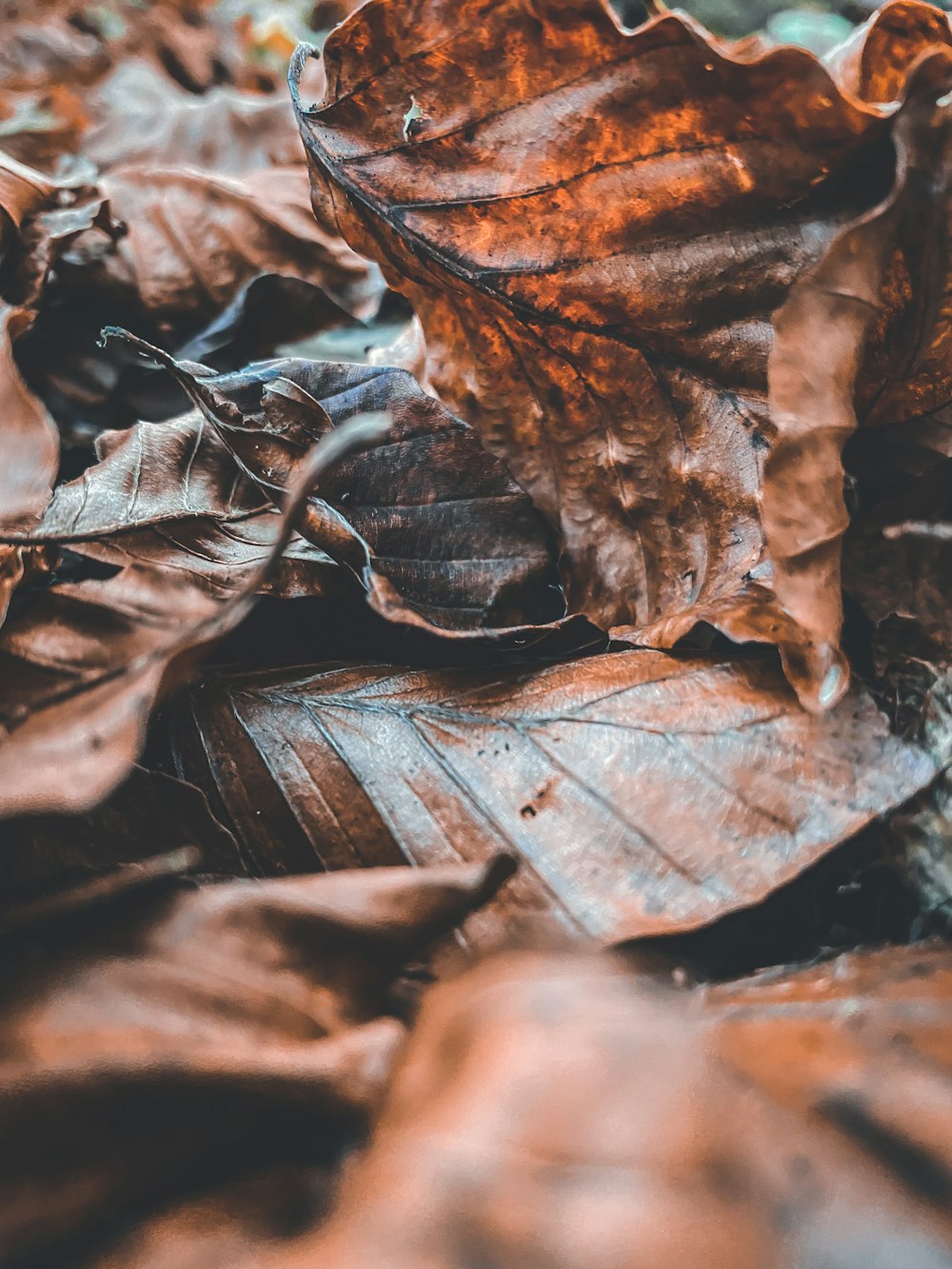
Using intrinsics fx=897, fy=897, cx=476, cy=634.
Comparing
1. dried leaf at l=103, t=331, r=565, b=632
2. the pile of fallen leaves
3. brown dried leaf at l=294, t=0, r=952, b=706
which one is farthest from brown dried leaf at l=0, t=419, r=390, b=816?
brown dried leaf at l=294, t=0, r=952, b=706

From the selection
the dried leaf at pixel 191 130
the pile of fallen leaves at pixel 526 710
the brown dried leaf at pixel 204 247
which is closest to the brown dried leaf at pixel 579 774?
the pile of fallen leaves at pixel 526 710

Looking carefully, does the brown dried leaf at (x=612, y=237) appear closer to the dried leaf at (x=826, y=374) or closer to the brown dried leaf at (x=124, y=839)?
the dried leaf at (x=826, y=374)

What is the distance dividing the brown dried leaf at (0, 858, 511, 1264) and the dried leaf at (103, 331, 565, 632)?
238mm

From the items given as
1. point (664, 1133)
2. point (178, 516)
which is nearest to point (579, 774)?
point (664, 1133)

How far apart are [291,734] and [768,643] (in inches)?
12.1

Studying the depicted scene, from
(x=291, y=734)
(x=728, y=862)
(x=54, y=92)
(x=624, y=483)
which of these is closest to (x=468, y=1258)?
(x=728, y=862)

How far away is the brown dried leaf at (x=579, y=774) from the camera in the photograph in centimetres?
47

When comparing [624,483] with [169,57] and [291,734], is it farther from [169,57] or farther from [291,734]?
[169,57]

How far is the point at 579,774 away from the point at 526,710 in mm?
64

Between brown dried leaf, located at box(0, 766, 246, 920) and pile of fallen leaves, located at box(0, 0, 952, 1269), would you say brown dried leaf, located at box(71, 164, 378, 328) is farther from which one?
brown dried leaf, located at box(0, 766, 246, 920)

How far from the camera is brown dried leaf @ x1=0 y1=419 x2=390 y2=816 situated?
415mm

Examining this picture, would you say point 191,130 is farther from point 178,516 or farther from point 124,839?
point 124,839

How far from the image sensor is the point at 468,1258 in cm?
32

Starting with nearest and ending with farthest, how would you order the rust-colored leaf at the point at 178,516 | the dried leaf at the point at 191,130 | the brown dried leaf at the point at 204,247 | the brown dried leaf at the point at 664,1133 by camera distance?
the brown dried leaf at the point at 664,1133 → the rust-colored leaf at the point at 178,516 → the brown dried leaf at the point at 204,247 → the dried leaf at the point at 191,130
